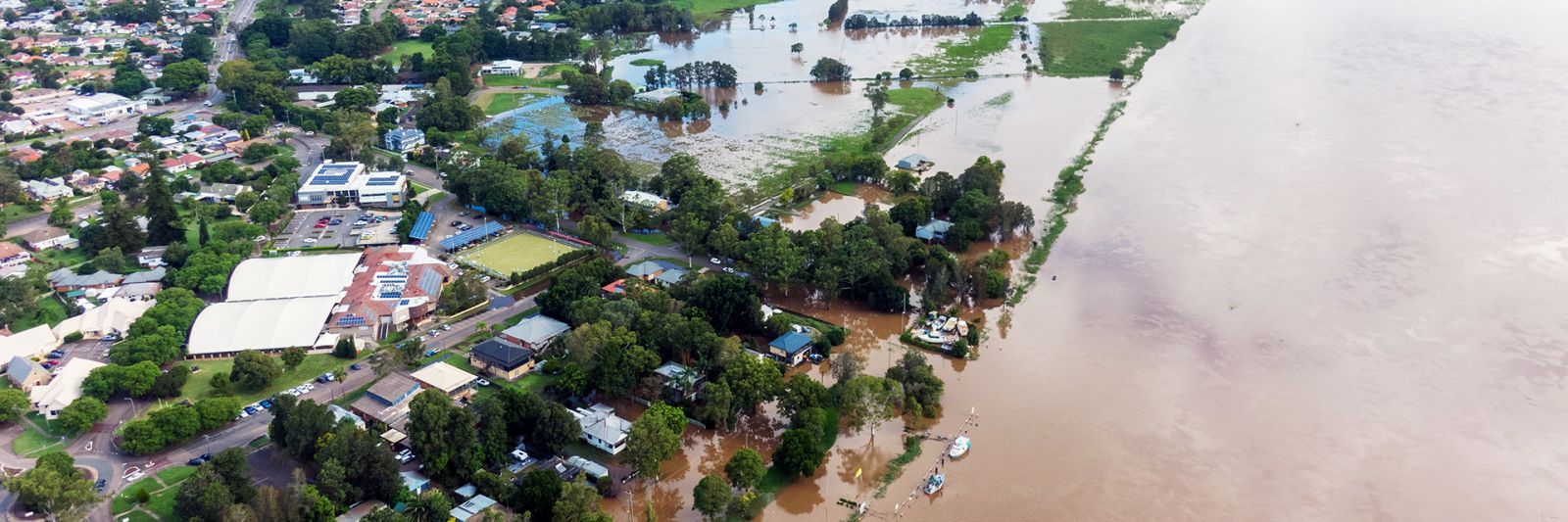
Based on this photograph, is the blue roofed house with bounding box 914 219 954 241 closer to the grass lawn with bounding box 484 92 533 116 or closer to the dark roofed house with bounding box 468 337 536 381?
the dark roofed house with bounding box 468 337 536 381

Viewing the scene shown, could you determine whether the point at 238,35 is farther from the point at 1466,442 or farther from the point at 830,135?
the point at 1466,442

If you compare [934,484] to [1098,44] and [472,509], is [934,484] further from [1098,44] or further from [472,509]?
[1098,44]

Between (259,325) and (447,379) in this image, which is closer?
(447,379)

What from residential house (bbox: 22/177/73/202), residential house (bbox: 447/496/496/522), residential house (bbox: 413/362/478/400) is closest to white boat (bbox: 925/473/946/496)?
residential house (bbox: 447/496/496/522)

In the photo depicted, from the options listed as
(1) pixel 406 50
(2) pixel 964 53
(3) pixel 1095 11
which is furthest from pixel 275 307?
(3) pixel 1095 11

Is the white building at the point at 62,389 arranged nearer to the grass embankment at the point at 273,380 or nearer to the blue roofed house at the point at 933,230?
the grass embankment at the point at 273,380

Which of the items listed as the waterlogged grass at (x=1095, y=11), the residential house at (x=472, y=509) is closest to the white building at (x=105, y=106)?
the residential house at (x=472, y=509)

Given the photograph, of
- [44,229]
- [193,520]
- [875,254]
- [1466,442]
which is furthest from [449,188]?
[1466,442]
